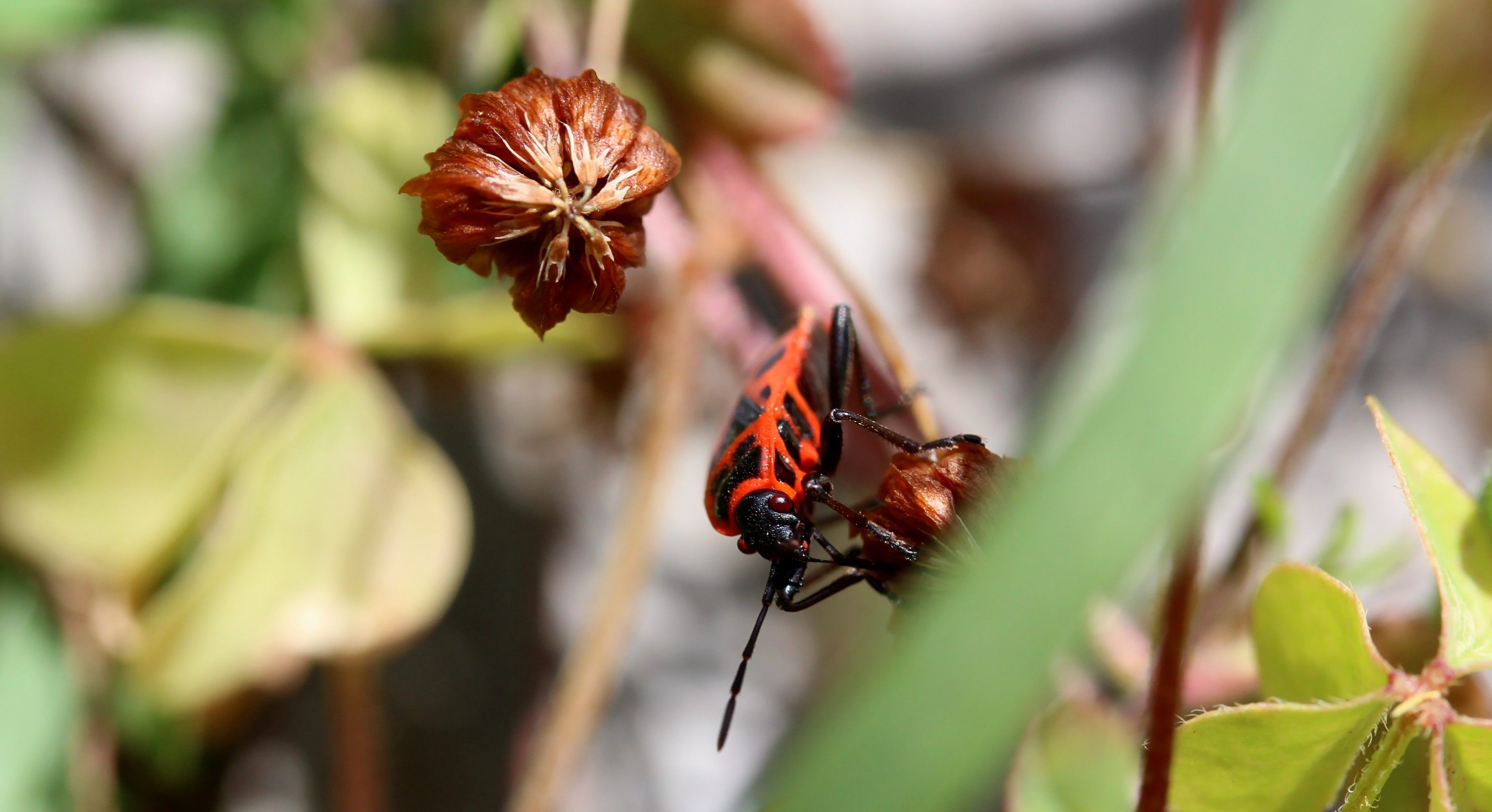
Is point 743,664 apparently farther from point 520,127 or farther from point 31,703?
point 31,703

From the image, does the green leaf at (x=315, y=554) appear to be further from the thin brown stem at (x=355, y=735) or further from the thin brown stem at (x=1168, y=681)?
the thin brown stem at (x=1168, y=681)

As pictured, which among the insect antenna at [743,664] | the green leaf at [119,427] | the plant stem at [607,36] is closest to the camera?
the insect antenna at [743,664]

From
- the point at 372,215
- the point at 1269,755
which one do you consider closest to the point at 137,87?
the point at 372,215

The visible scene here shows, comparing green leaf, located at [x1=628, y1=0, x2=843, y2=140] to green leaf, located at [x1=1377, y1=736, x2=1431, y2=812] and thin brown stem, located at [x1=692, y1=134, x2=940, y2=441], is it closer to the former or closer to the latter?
thin brown stem, located at [x1=692, y1=134, x2=940, y2=441]

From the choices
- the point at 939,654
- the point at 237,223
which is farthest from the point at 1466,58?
the point at 237,223

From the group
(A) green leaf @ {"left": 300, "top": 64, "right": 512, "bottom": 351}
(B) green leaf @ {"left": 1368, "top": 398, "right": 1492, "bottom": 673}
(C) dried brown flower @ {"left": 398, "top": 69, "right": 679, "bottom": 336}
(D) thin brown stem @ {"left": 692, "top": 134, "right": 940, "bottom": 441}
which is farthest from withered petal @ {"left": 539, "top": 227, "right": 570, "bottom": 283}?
(A) green leaf @ {"left": 300, "top": 64, "right": 512, "bottom": 351}

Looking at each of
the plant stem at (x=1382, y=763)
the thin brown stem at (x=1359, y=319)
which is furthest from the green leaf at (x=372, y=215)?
the plant stem at (x=1382, y=763)
